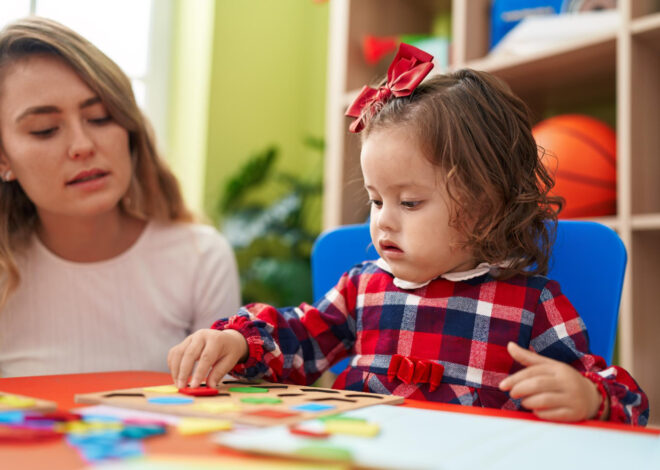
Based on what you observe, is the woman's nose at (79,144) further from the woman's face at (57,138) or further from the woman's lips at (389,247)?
the woman's lips at (389,247)

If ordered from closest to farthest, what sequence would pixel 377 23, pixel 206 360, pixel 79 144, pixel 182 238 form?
pixel 206 360, pixel 79 144, pixel 182 238, pixel 377 23

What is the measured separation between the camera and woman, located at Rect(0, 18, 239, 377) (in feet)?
3.97

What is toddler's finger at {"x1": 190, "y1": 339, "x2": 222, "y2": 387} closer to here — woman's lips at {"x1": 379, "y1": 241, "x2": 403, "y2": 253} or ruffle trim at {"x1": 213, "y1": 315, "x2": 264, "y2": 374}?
ruffle trim at {"x1": 213, "y1": 315, "x2": 264, "y2": 374}

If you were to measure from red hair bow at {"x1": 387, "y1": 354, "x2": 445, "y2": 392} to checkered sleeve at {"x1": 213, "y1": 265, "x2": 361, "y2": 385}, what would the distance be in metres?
0.16

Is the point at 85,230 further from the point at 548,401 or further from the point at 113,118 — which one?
the point at 548,401

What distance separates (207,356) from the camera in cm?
77

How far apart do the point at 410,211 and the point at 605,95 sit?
131cm

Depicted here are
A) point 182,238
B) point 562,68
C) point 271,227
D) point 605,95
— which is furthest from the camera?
point 271,227

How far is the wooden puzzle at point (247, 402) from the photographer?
1.77 feet

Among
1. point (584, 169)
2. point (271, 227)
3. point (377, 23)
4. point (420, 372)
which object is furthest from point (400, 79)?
point (271, 227)

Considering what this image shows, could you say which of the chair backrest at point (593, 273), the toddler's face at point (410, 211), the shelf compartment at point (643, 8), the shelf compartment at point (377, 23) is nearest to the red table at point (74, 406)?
the toddler's face at point (410, 211)

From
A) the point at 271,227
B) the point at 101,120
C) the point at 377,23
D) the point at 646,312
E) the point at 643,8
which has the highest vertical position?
the point at 377,23

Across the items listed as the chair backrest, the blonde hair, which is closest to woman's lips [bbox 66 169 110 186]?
the blonde hair

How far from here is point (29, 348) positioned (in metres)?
1.25
